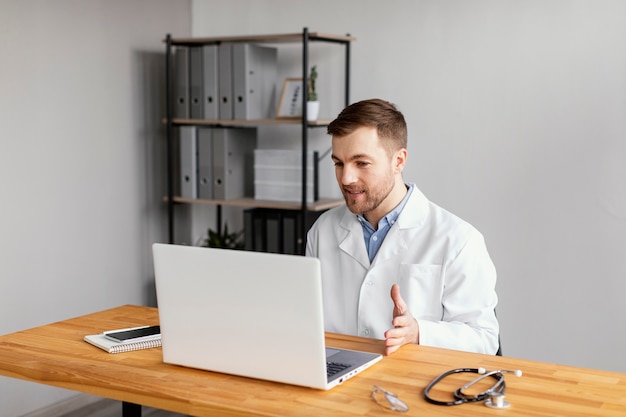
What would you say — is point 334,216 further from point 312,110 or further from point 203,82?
point 203,82

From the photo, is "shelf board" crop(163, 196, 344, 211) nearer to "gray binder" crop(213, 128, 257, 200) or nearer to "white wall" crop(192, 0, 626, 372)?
"gray binder" crop(213, 128, 257, 200)

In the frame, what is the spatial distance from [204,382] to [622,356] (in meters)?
2.40

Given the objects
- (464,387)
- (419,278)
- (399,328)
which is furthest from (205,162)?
(464,387)

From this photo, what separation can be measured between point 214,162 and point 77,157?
67cm

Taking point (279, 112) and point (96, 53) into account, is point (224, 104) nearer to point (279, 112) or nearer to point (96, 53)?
point (279, 112)

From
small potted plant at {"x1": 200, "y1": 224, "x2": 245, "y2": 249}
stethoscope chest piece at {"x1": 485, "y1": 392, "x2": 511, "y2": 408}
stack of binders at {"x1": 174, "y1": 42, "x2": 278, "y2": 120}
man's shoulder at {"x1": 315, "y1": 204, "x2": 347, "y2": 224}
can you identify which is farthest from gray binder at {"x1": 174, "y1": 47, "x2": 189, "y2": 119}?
stethoscope chest piece at {"x1": 485, "y1": 392, "x2": 511, "y2": 408}

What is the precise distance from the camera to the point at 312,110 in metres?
3.87

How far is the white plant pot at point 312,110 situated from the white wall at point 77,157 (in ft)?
3.05

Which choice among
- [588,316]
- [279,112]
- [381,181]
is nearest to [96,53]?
[279,112]

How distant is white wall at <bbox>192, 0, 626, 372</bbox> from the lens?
3.51 m

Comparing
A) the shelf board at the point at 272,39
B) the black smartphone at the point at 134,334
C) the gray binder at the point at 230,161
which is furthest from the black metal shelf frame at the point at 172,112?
the black smartphone at the point at 134,334

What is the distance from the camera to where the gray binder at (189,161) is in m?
4.18

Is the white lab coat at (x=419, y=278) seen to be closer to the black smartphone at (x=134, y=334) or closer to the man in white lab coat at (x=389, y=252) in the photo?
the man in white lab coat at (x=389, y=252)

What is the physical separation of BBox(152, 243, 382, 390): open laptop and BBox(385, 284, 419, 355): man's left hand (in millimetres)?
94
